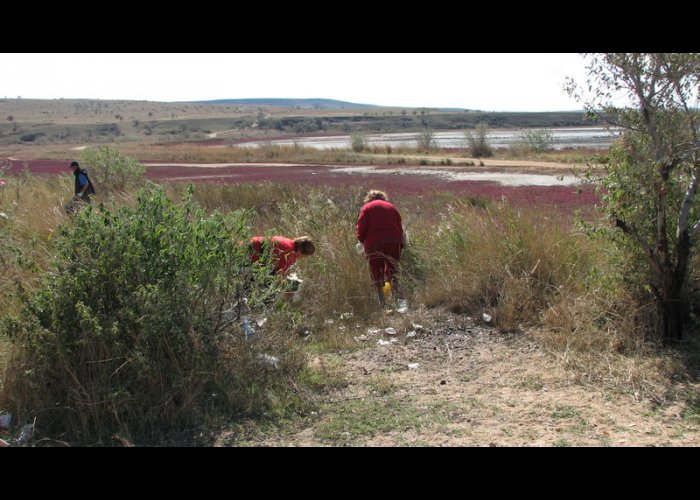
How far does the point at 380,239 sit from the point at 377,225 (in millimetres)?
175

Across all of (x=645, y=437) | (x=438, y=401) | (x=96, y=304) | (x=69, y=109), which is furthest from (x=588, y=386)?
(x=69, y=109)

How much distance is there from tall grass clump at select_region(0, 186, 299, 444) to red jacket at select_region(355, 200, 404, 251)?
2.86 metres

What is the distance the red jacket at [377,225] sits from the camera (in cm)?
773

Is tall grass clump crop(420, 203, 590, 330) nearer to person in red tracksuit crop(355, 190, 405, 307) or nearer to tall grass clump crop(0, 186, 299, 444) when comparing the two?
person in red tracksuit crop(355, 190, 405, 307)

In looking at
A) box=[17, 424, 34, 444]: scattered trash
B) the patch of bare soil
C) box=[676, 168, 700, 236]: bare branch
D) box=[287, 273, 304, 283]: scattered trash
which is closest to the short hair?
box=[287, 273, 304, 283]: scattered trash

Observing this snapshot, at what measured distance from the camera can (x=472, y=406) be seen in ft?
15.4

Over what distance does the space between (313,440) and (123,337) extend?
1.59 meters

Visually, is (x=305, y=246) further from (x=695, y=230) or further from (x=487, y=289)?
(x=695, y=230)

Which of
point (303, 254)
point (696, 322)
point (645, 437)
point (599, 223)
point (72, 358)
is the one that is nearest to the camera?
point (645, 437)

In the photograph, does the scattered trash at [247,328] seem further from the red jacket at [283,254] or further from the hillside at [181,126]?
the hillside at [181,126]

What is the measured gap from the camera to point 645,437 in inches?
164

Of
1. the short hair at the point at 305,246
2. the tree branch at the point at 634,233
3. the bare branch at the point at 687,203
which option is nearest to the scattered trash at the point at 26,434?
the short hair at the point at 305,246

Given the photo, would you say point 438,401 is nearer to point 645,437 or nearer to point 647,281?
point 645,437

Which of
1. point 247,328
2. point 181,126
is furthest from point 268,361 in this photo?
point 181,126
